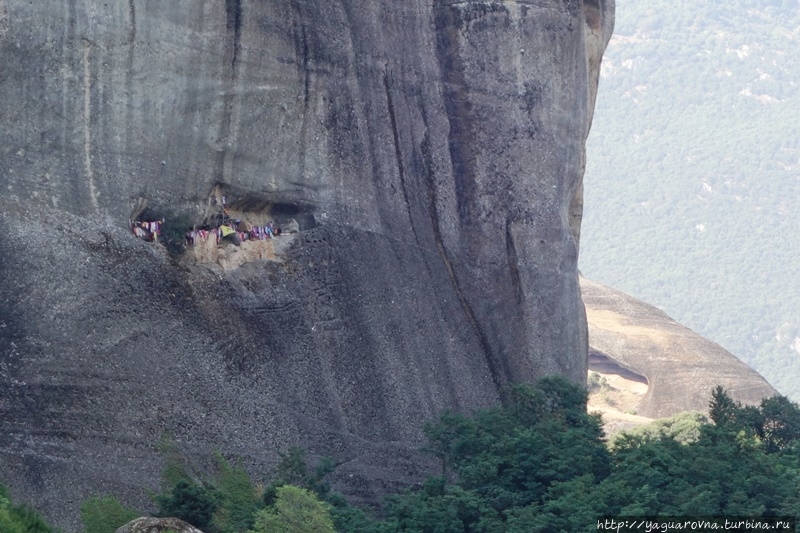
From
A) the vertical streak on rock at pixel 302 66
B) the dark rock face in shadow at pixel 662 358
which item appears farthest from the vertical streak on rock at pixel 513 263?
the dark rock face in shadow at pixel 662 358

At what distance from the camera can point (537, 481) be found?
2061cm

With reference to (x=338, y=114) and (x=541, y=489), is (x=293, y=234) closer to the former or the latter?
(x=338, y=114)

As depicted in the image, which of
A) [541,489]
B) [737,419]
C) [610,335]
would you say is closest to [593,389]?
[610,335]

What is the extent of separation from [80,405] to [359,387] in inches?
155

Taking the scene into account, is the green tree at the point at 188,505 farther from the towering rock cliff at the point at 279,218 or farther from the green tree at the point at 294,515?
the towering rock cliff at the point at 279,218

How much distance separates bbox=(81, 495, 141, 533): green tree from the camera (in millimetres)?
18406

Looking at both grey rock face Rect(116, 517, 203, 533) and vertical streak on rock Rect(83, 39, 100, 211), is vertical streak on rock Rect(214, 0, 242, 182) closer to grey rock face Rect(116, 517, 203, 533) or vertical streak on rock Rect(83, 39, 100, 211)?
vertical streak on rock Rect(83, 39, 100, 211)

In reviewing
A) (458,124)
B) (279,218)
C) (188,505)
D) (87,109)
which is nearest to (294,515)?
(188,505)

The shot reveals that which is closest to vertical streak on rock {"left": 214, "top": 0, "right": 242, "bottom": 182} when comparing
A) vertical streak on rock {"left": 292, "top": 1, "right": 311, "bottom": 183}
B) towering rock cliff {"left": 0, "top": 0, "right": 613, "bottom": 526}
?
towering rock cliff {"left": 0, "top": 0, "right": 613, "bottom": 526}

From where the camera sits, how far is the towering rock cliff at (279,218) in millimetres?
19859

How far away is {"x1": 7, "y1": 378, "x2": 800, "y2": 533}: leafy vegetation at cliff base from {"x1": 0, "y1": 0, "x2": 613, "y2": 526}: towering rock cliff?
939mm

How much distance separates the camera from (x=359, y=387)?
2231cm

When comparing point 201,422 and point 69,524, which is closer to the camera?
point 69,524

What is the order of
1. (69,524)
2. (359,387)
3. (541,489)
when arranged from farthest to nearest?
1. (359,387)
2. (541,489)
3. (69,524)
